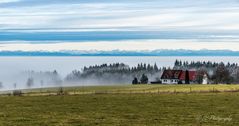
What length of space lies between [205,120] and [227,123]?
2.15 m

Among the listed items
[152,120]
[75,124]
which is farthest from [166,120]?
[75,124]

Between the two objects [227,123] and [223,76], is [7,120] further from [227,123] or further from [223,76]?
[223,76]

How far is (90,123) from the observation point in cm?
3192

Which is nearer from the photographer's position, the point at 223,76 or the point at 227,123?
the point at 227,123

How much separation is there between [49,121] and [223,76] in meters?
163

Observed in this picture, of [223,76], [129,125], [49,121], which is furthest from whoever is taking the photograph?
[223,76]

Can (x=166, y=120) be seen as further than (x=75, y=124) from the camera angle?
Yes

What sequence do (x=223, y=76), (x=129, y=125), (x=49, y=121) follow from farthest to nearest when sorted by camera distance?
(x=223, y=76), (x=49, y=121), (x=129, y=125)

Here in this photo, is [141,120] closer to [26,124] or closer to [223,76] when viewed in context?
[26,124]

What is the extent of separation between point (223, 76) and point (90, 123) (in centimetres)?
16318

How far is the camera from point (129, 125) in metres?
30.7

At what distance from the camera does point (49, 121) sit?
109ft

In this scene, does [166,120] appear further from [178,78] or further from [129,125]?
[178,78]

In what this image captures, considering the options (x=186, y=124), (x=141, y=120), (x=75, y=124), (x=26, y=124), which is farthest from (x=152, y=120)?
(x=26, y=124)
